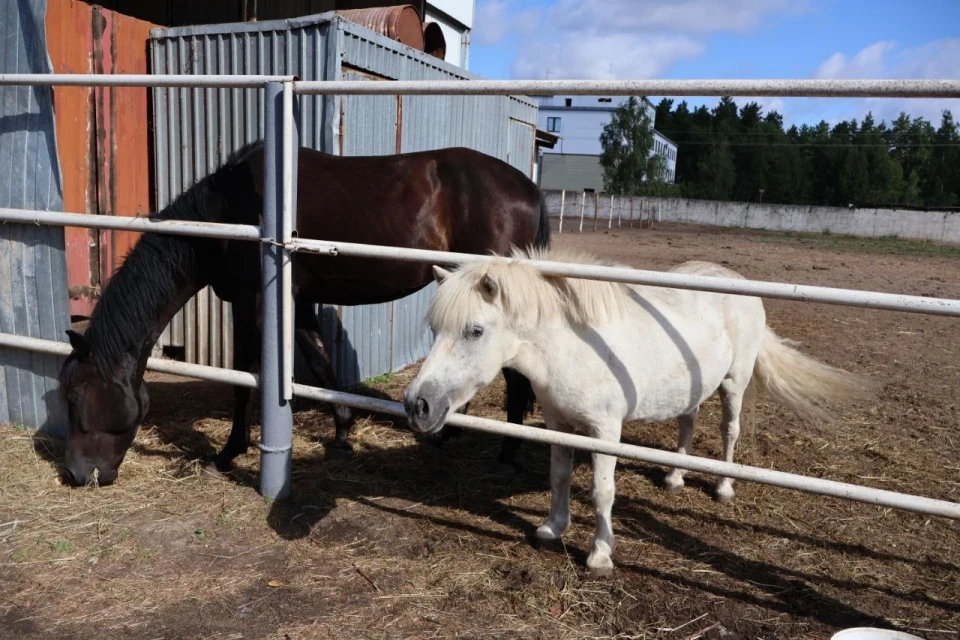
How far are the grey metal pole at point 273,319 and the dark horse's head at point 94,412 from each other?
2.51 feet

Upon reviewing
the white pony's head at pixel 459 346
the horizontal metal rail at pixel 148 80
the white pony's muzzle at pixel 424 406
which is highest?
the horizontal metal rail at pixel 148 80

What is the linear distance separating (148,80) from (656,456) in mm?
2737

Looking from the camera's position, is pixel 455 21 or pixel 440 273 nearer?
pixel 440 273

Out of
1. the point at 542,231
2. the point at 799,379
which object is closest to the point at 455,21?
the point at 542,231

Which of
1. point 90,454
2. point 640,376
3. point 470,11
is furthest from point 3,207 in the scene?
point 470,11

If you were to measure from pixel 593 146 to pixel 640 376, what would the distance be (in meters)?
59.6

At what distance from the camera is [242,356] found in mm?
3744

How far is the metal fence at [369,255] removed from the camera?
217 centimetres

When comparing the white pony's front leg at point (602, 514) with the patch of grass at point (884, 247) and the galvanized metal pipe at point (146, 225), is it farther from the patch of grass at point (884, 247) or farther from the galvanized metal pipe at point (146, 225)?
the patch of grass at point (884, 247)

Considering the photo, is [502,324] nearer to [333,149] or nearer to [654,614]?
[654,614]

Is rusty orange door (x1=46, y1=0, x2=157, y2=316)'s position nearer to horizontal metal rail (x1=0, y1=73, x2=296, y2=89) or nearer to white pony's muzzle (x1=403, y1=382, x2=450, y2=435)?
horizontal metal rail (x1=0, y1=73, x2=296, y2=89)

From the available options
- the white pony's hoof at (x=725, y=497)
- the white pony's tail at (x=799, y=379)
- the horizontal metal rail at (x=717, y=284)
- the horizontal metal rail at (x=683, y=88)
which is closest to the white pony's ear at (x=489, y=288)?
the horizontal metal rail at (x=717, y=284)

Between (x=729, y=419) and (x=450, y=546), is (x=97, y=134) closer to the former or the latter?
(x=450, y=546)

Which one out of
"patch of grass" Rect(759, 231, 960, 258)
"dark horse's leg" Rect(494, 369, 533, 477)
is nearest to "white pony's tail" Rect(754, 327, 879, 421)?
"dark horse's leg" Rect(494, 369, 533, 477)
